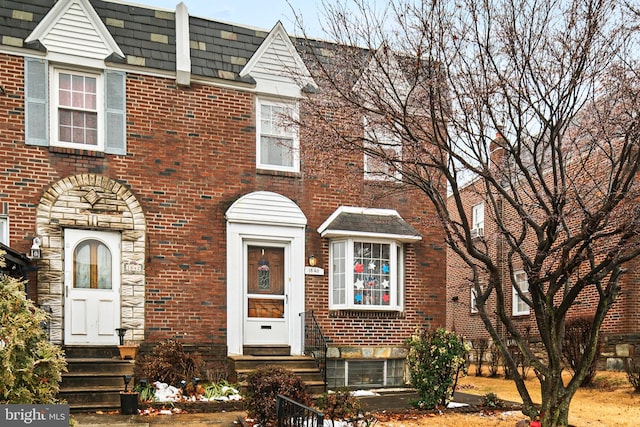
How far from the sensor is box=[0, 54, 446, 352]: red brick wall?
36.3 feet

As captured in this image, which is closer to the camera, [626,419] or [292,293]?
[626,419]

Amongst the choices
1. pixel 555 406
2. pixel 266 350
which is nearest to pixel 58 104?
pixel 266 350

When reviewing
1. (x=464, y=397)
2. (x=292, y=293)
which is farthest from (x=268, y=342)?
(x=464, y=397)

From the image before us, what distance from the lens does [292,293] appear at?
41.5ft

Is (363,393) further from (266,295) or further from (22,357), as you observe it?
(22,357)

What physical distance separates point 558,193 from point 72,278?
26.0 ft

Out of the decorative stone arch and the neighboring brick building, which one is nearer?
the decorative stone arch

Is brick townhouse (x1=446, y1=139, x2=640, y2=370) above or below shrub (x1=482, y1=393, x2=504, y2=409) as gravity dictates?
above

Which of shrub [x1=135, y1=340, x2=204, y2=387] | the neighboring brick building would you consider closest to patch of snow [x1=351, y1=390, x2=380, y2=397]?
the neighboring brick building

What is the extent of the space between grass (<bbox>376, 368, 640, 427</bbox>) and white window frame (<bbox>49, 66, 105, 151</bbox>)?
22.4ft

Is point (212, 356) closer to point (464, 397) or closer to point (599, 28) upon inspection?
point (464, 397)

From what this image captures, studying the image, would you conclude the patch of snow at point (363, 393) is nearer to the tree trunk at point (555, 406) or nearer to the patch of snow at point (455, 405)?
the patch of snow at point (455, 405)

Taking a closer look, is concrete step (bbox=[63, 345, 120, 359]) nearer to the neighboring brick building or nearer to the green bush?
the neighboring brick building

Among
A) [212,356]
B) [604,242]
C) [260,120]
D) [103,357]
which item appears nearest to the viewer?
[604,242]
